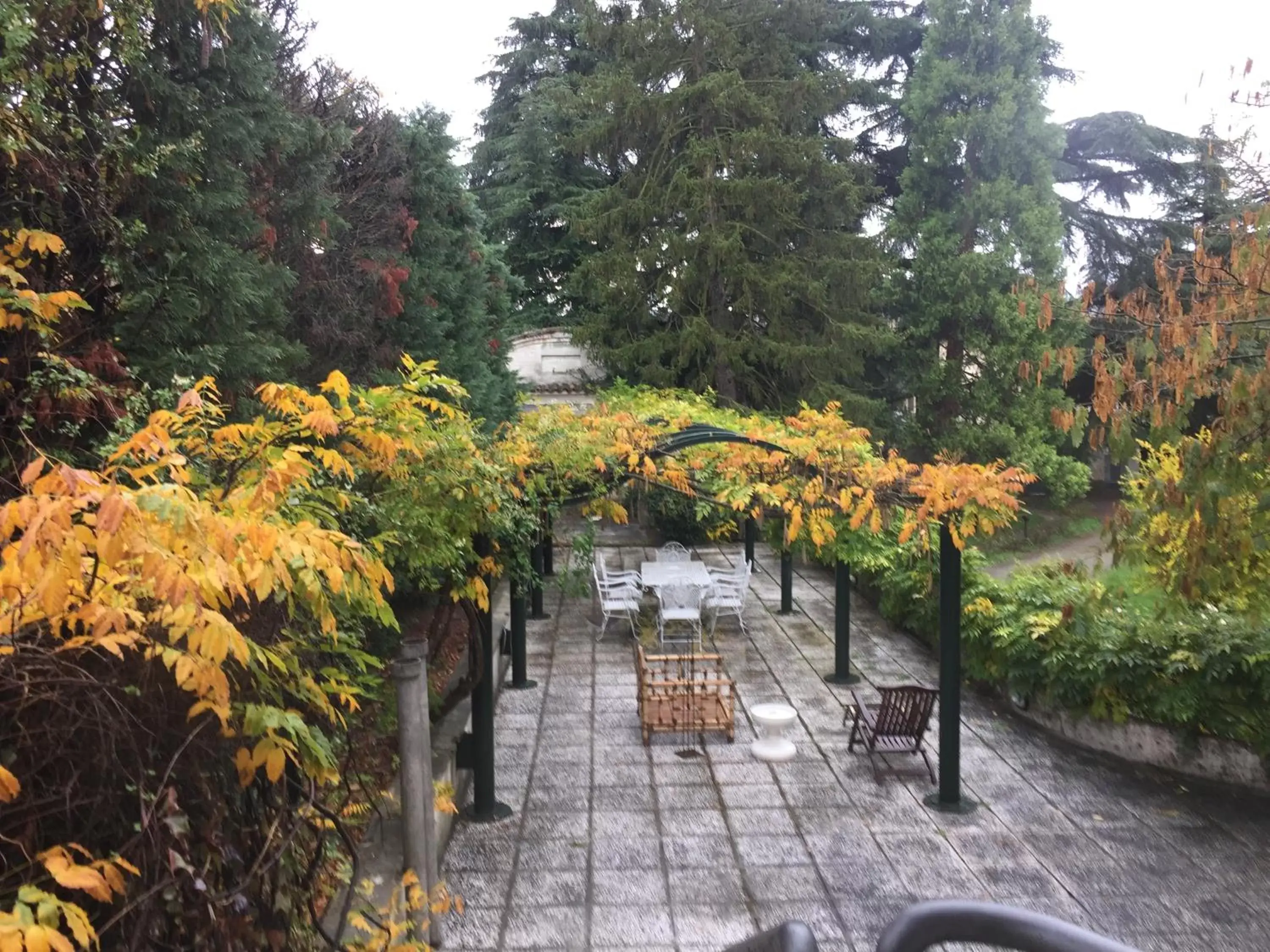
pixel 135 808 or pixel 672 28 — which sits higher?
pixel 672 28

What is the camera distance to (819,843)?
5.76 m

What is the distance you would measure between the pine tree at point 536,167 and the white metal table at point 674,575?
12880 mm

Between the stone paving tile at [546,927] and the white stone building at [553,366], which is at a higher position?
the white stone building at [553,366]

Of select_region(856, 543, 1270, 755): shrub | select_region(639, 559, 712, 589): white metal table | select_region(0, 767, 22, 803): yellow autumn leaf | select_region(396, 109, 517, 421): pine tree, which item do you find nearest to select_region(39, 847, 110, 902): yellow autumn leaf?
select_region(0, 767, 22, 803): yellow autumn leaf

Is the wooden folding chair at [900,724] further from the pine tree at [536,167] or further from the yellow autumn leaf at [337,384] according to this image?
the pine tree at [536,167]

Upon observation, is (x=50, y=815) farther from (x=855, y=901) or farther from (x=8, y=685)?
(x=855, y=901)

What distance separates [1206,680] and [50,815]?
23.7ft

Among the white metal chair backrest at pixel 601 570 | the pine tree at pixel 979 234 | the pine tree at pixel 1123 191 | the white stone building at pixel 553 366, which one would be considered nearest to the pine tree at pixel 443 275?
the white metal chair backrest at pixel 601 570

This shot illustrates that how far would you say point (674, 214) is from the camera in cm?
1928

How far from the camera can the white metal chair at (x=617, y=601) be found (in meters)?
10.9

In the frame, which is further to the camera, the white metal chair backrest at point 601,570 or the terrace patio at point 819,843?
the white metal chair backrest at point 601,570

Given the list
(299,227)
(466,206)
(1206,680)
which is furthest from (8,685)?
(466,206)

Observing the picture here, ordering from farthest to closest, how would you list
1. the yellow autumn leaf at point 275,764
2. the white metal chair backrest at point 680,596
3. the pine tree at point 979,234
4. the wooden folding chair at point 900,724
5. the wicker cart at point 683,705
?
the pine tree at point 979,234 < the white metal chair backrest at point 680,596 < the wicker cart at point 683,705 < the wooden folding chair at point 900,724 < the yellow autumn leaf at point 275,764

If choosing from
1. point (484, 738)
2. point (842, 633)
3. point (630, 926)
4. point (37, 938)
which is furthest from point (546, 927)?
point (842, 633)
